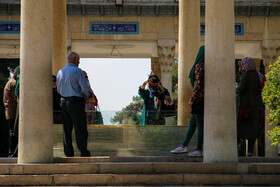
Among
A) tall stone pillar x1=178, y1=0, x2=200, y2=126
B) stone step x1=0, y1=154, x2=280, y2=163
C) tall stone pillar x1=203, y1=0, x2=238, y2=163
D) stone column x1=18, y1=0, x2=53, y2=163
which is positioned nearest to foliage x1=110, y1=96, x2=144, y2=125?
tall stone pillar x1=178, y1=0, x2=200, y2=126

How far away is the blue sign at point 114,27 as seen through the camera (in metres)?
24.7

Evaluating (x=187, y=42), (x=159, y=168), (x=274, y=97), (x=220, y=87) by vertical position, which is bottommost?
(x=159, y=168)

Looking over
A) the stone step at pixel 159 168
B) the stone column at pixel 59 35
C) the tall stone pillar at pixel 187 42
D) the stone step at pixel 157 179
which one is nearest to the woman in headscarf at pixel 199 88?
the stone step at pixel 159 168

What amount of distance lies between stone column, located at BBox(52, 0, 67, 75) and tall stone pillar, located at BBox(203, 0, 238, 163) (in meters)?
6.21

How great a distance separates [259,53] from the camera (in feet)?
90.0

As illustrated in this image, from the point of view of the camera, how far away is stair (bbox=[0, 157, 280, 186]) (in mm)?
8258

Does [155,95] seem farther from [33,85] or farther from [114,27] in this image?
[114,27]

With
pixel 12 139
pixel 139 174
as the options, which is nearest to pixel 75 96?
pixel 139 174

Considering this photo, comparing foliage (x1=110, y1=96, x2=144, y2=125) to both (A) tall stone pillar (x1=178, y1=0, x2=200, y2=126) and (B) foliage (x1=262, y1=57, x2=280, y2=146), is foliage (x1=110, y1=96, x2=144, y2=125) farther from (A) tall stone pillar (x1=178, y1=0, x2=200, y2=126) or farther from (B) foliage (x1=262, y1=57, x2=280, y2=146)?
(B) foliage (x1=262, y1=57, x2=280, y2=146)

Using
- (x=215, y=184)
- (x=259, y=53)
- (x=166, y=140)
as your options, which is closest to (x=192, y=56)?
(x=166, y=140)

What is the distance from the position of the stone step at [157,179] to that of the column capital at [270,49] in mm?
17141

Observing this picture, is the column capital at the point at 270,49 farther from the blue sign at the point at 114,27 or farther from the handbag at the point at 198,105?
the handbag at the point at 198,105

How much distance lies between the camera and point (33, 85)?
29.6 feet

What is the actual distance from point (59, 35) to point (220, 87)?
6.73 metres
